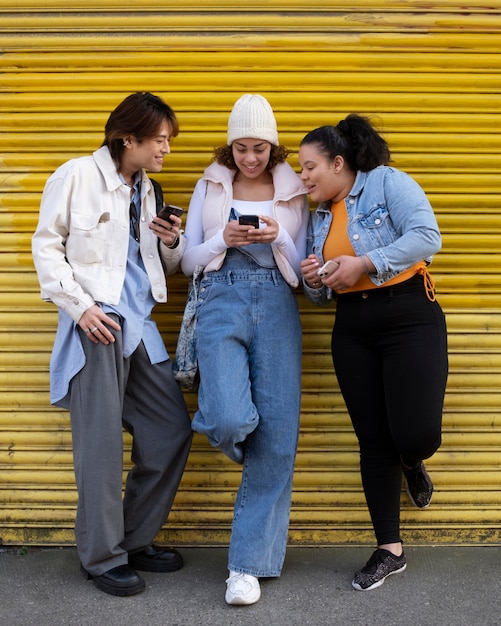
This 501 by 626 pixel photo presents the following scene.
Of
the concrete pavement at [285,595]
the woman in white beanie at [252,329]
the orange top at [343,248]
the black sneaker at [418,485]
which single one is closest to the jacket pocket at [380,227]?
the orange top at [343,248]

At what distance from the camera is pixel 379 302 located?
12.2 ft

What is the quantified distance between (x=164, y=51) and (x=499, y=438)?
285 centimetres

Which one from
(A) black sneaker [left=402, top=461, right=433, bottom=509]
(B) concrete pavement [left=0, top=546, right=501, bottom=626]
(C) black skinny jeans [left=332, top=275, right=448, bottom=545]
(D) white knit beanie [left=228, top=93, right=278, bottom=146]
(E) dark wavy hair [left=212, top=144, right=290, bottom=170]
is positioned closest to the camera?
(B) concrete pavement [left=0, top=546, right=501, bottom=626]

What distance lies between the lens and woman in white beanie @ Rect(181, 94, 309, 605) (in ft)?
12.2

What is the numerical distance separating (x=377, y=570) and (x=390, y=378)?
38.5 inches

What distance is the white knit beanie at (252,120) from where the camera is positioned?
377cm

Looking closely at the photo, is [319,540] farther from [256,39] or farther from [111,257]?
[256,39]

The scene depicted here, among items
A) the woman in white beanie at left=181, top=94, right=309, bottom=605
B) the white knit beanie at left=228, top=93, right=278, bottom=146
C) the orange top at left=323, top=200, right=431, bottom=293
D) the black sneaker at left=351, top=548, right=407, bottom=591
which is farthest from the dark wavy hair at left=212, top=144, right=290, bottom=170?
the black sneaker at left=351, top=548, right=407, bottom=591

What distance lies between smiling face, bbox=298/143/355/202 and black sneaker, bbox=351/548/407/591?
1.82m

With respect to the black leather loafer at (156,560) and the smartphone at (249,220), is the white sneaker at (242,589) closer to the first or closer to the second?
the black leather loafer at (156,560)

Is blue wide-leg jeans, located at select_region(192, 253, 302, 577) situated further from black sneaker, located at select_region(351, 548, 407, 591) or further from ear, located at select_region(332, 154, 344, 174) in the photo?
ear, located at select_region(332, 154, 344, 174)

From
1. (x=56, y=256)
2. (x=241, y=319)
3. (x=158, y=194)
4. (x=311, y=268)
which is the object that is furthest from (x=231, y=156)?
(x=56, y=256)

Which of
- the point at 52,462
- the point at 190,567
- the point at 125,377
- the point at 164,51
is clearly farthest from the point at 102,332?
the point at 164,51

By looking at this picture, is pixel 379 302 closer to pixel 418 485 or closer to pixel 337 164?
pixel 337 164
